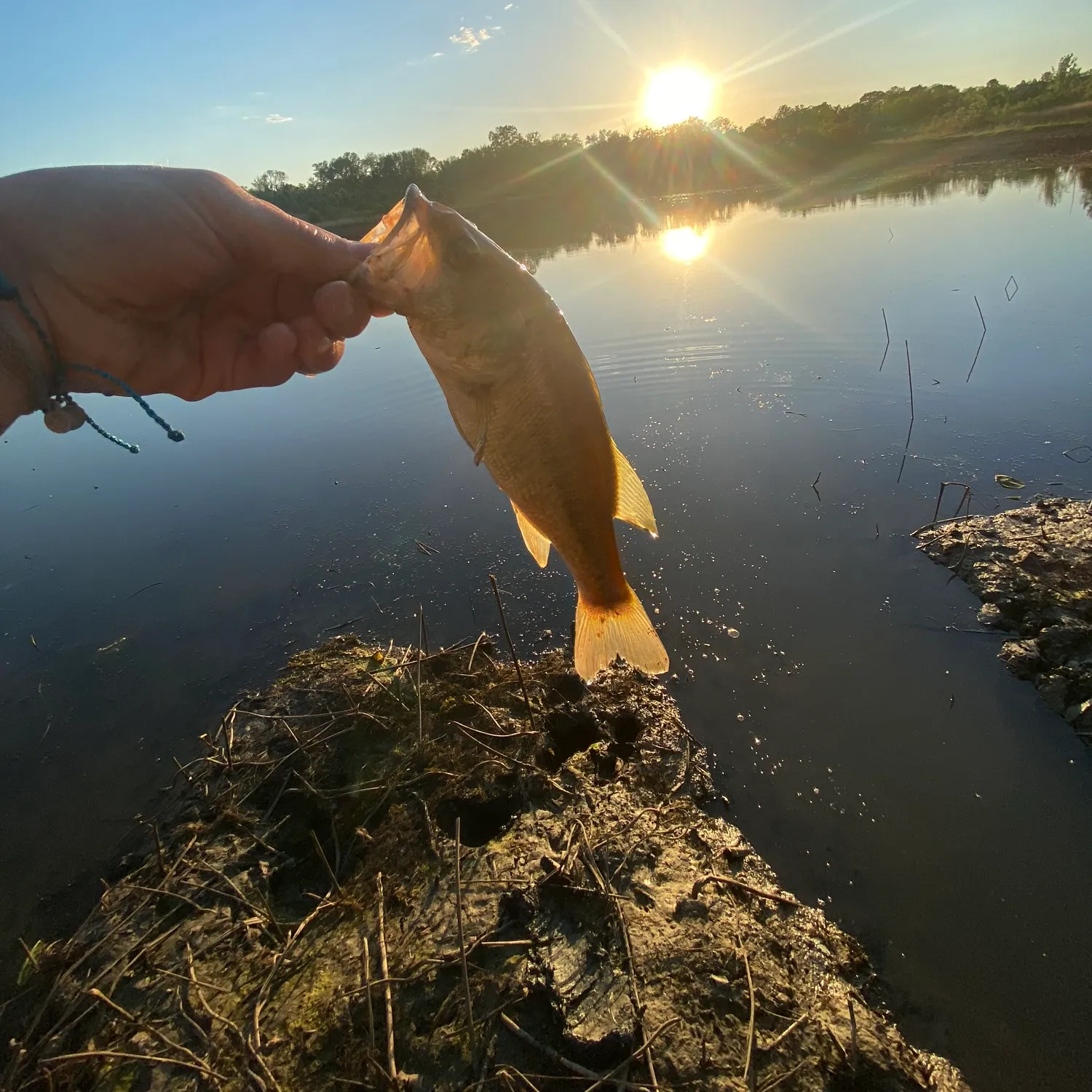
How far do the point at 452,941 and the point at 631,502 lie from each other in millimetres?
2302

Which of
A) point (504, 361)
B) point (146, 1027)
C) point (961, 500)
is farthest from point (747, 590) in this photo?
point (146, 1027)

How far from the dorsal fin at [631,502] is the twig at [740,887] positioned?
1890mm

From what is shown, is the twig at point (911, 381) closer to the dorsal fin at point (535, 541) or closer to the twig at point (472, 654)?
the twig at point (472, 654)

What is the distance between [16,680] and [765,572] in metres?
8.04

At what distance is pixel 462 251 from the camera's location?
273 centimetres

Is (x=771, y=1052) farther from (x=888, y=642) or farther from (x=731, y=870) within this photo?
(x=888, y=642)

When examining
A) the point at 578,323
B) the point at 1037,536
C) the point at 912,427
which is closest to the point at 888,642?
the point at 1037,536

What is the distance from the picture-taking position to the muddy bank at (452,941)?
2648mm

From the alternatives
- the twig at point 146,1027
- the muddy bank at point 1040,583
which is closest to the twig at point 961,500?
the muddy bank at point 1040,583

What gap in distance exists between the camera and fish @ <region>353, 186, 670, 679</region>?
2750mm

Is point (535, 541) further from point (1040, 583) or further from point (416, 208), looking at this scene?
point (1040, 583)

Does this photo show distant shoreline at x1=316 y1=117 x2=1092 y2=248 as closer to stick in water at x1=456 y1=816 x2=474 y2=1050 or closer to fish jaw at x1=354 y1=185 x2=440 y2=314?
fish jaw at x1=354 y1=185 x2=440 y2=314

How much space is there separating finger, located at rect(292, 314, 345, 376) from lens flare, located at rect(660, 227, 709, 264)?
66.1 ft

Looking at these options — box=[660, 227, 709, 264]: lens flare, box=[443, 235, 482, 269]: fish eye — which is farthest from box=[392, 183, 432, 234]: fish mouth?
box=[660, 227, 709, 264]: lens flare
